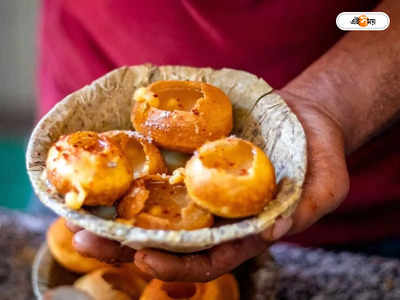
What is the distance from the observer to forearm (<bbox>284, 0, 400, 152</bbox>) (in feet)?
2.87

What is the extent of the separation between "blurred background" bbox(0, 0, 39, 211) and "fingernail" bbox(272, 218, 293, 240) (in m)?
1.49

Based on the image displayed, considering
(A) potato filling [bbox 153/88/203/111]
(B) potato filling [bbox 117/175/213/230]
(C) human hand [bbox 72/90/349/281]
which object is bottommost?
(C) human hand [bbox 72/90/349/281]

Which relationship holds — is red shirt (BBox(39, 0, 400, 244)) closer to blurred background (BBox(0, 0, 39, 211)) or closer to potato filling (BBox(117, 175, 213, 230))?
potato filling (BBox(117, 175, 213, 230))

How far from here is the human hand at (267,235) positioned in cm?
64

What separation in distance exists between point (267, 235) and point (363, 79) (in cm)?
37

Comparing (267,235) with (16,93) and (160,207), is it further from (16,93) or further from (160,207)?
(16,93)

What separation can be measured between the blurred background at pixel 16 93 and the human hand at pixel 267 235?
1.39 meters

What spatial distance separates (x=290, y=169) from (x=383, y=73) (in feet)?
1.00

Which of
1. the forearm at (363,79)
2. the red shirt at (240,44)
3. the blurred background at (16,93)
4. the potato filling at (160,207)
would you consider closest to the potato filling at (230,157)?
the potato filling at (160,207)

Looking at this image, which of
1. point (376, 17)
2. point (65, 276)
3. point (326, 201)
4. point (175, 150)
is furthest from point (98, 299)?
point (376, 17)

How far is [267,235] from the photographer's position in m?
0.64

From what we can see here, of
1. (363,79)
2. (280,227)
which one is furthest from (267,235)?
(363,79)

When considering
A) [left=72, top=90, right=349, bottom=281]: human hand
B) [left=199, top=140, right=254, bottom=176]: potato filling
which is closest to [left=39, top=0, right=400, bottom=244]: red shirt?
[left=72, top=90, right=349, bottom=281]: human hand

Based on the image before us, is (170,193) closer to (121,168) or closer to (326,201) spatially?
(121,168)
